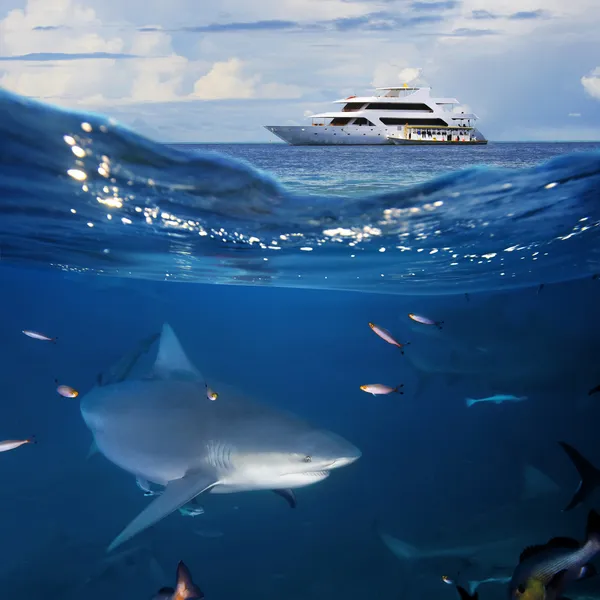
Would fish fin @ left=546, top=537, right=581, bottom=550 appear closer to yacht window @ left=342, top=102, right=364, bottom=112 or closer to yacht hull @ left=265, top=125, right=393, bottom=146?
yacht hull @ left=265, top=125, right=393, bottom=146

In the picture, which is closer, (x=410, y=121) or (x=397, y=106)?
(x=397, y=106)

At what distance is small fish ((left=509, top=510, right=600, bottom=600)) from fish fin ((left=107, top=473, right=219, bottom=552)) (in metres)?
2.94

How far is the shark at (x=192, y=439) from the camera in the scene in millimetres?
5293

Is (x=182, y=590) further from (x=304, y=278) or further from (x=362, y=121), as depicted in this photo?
(x=304, y=278)

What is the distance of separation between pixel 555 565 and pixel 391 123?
4.95 meters

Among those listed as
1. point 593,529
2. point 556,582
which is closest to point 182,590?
point 556,582

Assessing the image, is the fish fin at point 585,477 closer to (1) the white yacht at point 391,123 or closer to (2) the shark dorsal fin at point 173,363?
(1) the white yacht at point 391,123

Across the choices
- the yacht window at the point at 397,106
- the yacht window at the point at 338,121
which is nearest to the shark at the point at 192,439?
the yacht window at the point at 338,121

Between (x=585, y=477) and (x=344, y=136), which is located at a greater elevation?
(x=344, y=136)

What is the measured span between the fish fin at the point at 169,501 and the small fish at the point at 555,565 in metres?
2.94

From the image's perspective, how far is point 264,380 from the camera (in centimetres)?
5053

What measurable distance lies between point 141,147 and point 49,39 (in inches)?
48.1

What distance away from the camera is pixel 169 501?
5.00 m

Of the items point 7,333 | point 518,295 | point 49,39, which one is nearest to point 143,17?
point 49,39
